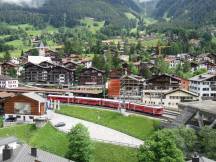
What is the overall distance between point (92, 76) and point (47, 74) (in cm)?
1071

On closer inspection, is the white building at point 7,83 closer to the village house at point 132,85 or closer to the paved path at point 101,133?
the village house at point 132,85

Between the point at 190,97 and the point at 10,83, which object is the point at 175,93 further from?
the point at 10,83

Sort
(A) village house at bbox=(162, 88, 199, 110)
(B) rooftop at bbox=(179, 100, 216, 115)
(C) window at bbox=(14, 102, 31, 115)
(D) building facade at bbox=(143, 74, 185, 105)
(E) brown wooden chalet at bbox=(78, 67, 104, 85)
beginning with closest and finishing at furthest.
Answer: (B) rooftop at bbox=(179, 100, 216, 115) → (C) window at bbox=(14, 102, 31, 115) → (A) village house at bbox=(162, 88, 199, 110) → (D) building facade at bbox=(143, 74, 185, 105) → (E) brown wooden chalet at bbox=(78, 67, 104, 85)

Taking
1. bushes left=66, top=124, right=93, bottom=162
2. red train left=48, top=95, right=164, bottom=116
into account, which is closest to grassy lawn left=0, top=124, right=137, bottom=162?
bushes left=66, top=124, right=93, bottom=162

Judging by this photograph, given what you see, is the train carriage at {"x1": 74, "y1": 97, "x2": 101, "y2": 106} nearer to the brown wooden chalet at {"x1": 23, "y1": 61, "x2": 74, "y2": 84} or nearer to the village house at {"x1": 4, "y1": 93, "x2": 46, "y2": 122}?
the village house at {"x1": 4, "y1": 93, "x2": 46, "y2": 122}

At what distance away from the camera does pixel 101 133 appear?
55.8 metres

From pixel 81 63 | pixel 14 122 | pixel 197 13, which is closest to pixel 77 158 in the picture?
pixel 14 122

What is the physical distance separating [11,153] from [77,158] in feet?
39.5

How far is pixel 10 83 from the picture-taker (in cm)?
8931

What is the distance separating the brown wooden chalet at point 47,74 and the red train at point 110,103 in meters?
21.9

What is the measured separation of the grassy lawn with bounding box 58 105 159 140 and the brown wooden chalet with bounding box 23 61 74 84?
89.1 feet

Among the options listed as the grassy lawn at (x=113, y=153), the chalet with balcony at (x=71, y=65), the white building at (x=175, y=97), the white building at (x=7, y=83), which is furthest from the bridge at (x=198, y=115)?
the chalet with balcony at (x=71, y=65)

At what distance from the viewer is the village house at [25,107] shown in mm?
61562

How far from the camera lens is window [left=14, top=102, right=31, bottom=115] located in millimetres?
61938
